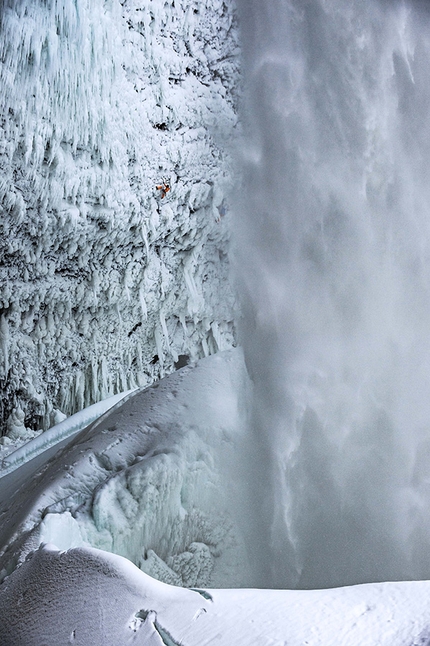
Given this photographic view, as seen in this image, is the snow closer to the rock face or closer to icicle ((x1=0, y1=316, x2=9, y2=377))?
the rock face

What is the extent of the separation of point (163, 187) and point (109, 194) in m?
0.32

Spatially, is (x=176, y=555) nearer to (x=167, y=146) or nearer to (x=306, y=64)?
(x=306, y=64)

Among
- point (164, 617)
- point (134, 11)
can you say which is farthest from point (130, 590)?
point (134, 11)


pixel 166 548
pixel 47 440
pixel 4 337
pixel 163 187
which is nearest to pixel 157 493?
pixel 166 548

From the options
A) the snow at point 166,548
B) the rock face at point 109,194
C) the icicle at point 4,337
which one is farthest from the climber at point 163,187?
the snow at point 166,548

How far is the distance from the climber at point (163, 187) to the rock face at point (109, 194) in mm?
13

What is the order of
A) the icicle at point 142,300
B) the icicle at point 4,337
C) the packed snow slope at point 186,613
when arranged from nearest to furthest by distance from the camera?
1. the packed snow slope at point 186,613
2. the icicle at point 4,337
3. the icicle at point 142,300

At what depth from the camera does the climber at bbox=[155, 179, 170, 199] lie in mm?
3049

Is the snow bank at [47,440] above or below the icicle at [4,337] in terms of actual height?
below

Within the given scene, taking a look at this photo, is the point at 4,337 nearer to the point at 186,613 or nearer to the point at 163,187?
the point at 163,187

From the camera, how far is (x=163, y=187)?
307 centimetres

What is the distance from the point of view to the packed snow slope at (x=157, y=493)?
1.36m

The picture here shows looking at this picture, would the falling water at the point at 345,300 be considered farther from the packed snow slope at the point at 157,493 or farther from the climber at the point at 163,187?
the climber at the point at 163,187

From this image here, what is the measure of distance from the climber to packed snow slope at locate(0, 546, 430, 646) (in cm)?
230
